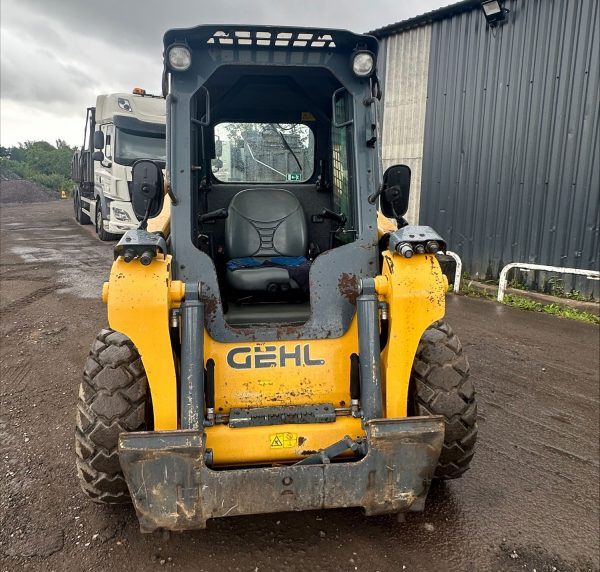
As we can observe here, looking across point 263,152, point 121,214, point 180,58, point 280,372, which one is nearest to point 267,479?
point 280,372

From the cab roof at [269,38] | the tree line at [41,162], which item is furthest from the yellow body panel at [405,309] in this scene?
the tree line at [41,162]

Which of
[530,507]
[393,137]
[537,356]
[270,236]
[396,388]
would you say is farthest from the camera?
[393,137]

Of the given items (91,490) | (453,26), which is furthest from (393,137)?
(91,490)

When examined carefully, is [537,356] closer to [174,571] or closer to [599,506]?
[599,506]

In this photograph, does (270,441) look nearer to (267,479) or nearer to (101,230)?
(267,479)

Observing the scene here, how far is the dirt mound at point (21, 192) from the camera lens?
1112 inches

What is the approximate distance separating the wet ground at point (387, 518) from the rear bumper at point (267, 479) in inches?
14.4

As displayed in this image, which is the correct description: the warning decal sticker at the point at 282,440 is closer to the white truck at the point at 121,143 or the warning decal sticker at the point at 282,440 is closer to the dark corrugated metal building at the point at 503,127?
the dark corrugated metal building at the point at 503,127

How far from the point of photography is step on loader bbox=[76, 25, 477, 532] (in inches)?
91.4

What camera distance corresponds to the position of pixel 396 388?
8.59 feet

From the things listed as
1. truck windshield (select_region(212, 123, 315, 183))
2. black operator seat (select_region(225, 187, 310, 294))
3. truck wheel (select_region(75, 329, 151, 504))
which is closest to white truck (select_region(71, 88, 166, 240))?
truck windshield (select_region(212, 123, 315, 183))

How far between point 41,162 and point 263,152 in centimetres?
3879

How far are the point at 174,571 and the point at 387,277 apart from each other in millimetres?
1687

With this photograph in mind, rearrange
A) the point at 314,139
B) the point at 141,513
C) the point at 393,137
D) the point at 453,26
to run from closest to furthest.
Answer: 1. the point at 141,513
2. the point at 314,139
3. the point at 453,26
4. the point at 393,137
